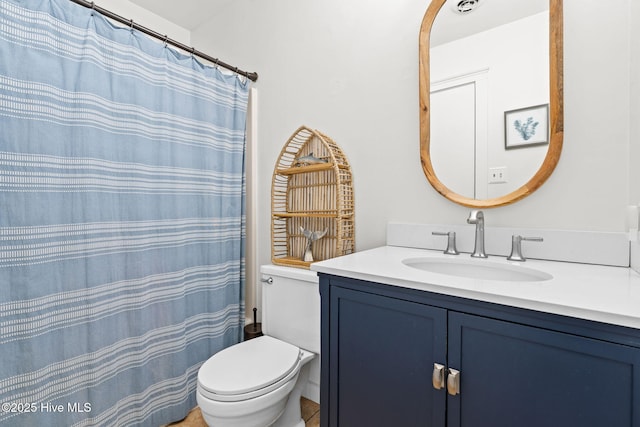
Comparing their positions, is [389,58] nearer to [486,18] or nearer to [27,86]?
[486,18]

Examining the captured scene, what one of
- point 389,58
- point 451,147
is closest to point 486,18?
point 389,58

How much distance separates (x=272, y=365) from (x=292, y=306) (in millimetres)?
314

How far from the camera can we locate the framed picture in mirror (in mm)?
1178

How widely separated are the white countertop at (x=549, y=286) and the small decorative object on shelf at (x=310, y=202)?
478mm

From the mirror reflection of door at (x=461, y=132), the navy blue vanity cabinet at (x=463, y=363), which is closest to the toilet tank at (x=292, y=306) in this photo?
the navy blue vanity cabinet at (x=463, y=363)

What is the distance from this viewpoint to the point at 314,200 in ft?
6.00

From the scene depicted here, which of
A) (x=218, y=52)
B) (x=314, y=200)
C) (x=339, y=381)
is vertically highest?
(x=218, y=52)

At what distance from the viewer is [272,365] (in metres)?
1.31

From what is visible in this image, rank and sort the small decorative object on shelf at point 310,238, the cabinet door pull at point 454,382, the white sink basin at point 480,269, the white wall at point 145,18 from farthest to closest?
1. the white wall at point 145,18
2. the small decorative object on shelf at point 310,238
3. the white sink basin at point 480,269
4. the cabinet door pull at point 454,382

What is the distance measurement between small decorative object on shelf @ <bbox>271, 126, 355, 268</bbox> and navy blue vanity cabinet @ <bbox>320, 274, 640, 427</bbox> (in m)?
0.59

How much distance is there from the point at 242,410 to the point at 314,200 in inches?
43.1

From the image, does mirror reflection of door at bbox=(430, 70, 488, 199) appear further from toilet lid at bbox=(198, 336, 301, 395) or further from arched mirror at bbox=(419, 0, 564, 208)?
toilet lid at bbox=(198, 336, 301, 395)

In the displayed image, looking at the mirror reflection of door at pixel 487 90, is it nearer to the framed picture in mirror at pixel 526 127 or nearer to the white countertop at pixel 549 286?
the framed picture in mirror at pixel 526 127

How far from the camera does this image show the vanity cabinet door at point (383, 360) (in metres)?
0.89
